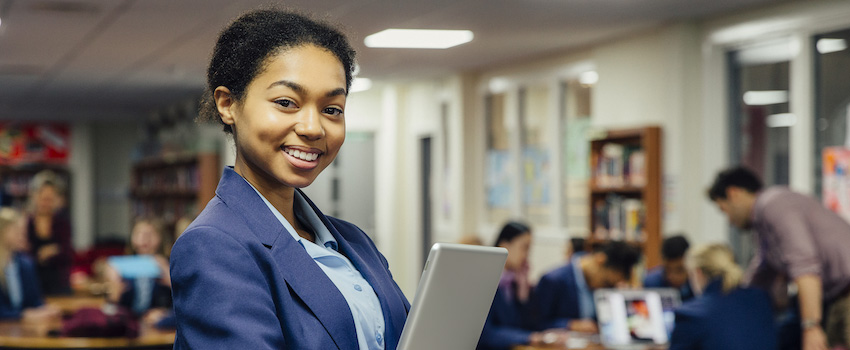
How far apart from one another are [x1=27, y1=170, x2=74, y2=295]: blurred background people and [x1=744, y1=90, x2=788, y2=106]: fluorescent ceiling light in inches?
218

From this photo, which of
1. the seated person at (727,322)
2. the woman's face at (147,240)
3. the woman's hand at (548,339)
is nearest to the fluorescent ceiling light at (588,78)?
the woman's hand at (548,339)

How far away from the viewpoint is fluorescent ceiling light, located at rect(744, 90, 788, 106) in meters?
6.02

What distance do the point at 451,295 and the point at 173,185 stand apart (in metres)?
11.4

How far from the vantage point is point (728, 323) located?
12.9 ft

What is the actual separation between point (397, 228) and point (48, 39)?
17.6 ft

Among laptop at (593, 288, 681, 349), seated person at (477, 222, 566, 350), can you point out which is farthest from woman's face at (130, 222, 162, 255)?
laptop at (593, 288, 681, 349)

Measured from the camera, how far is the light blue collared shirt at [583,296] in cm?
550

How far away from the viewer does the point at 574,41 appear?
766 centimetres

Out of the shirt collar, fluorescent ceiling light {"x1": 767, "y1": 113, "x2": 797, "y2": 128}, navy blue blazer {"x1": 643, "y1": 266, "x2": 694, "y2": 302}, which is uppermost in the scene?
fluorescent ceiling light {"x1": 767, "y1": 113, "x2": 797, "y2": 128}

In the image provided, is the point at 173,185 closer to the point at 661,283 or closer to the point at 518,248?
the point at 518,248

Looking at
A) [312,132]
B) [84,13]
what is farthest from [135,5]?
[312,132]

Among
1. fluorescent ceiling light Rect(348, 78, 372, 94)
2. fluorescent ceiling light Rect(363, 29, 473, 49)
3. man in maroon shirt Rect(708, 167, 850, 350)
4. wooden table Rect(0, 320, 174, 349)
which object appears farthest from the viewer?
fluorescent ceiling light Rect(348, 78, 372, 94)

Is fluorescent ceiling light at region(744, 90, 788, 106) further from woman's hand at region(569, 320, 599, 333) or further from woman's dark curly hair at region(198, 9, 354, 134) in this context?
woman's dark curly hair at region(198, 9, 354, 134)

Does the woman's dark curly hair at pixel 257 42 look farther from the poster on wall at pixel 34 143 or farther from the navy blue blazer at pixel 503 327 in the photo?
the poster on wall at pixel 34 143
